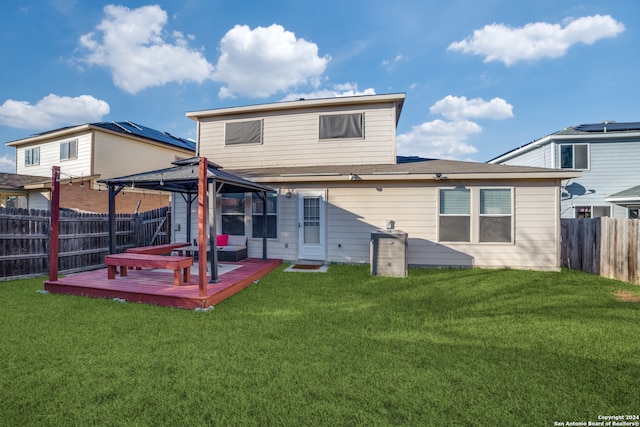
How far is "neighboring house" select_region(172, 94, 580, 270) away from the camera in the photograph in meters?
8.10

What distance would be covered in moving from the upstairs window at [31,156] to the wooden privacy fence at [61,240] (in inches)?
554

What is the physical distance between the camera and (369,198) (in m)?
8.72

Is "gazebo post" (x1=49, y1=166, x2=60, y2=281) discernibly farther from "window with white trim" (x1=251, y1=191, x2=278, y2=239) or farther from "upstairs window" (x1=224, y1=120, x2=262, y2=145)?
"upstairs window" (x1=224, y1=120, x2=262, y2=145)

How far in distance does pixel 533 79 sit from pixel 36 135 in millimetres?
29591

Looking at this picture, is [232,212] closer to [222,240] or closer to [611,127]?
[222,240]

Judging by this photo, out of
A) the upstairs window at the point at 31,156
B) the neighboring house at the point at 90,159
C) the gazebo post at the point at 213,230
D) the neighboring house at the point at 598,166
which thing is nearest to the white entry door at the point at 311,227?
the gazebo post at the point at 213,230

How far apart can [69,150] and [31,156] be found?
447cm

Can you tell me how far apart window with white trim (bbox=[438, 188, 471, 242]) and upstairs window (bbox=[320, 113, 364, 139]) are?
12.3ft

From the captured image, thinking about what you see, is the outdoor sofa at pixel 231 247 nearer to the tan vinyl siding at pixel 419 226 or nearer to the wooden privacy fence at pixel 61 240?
the tan vinyl siding at pixel 419 226

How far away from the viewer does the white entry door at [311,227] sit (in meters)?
8.97

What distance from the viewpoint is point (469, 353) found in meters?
3.23

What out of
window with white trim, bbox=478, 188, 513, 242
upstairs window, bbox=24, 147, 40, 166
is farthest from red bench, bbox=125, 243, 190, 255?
upstairs window, bbox=24, 147, 40, 166

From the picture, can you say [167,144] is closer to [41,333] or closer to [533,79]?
[41,333]

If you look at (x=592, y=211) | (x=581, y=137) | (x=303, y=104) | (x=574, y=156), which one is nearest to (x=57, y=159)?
(x=303, y=104)
